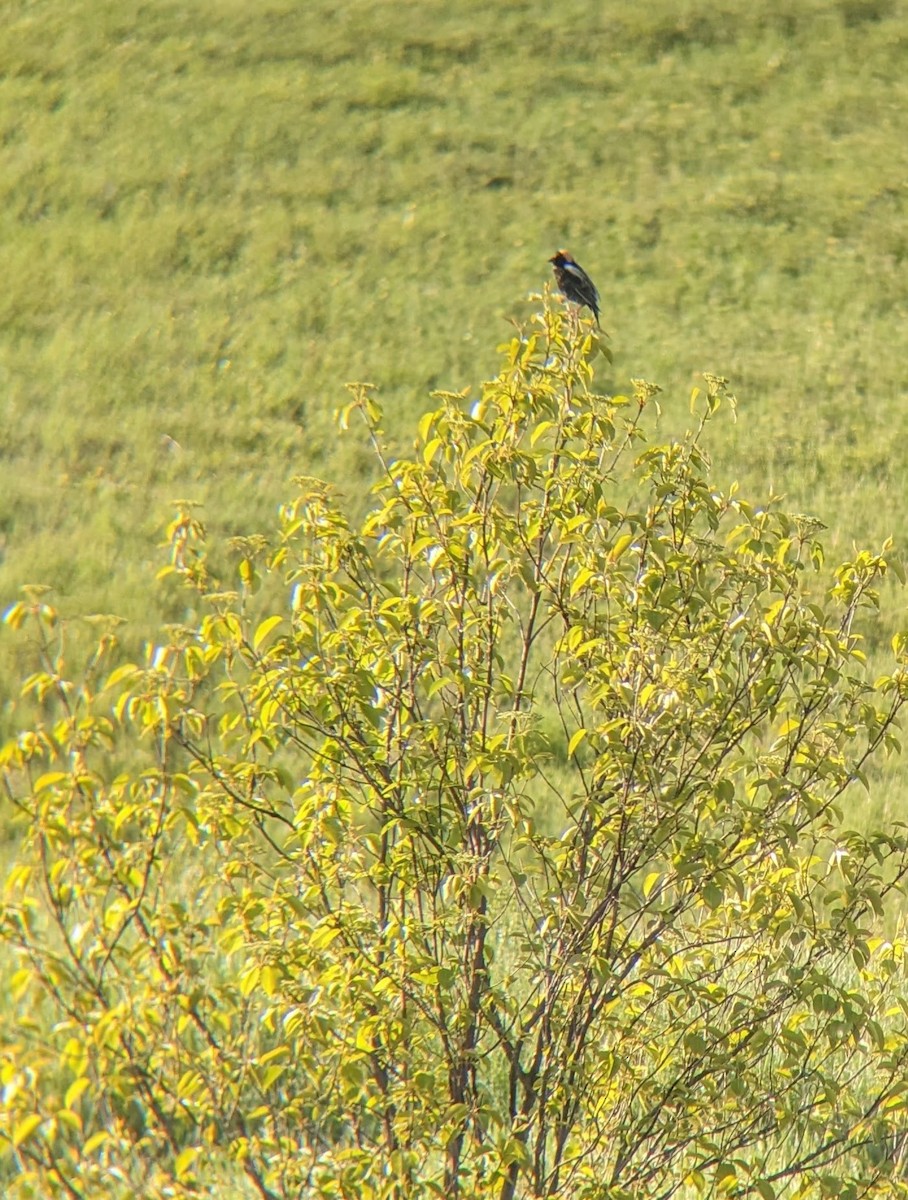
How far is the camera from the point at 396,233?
71.9 feet

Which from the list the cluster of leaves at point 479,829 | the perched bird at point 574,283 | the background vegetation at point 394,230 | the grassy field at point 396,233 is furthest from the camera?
the background vegetation at point 394,230

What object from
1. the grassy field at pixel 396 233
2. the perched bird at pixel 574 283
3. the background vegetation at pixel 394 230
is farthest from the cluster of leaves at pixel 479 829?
the background vegetation at pixel 394 230

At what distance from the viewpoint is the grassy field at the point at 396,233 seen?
16.7 meters

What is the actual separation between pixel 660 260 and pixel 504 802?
17923 mm

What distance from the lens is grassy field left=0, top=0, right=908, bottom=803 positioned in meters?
16.7

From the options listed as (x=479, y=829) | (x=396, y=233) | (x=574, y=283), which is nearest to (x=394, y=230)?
(x=396, y=233)

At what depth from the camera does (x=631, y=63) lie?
85.3 ft

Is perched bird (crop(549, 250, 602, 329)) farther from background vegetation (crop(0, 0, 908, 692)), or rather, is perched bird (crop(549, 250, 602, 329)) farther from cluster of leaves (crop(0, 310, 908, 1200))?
background vegetation (crop(0, 0, 908, 692))

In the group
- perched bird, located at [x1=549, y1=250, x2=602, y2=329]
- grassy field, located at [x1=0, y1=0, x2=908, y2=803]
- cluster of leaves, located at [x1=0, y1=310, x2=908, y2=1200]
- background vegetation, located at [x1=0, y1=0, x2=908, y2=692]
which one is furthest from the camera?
background vegetation, located at [x1=0, y1=0, x2=908, y2=692]

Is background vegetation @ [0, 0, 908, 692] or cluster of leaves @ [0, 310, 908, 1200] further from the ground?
cluster of leaves @ [0, 310, 908, 1200]

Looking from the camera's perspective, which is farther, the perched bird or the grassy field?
the grassy field

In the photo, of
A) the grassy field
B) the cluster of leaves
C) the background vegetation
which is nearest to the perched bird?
the cluster of leaves

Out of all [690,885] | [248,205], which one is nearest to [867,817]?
[690,885]

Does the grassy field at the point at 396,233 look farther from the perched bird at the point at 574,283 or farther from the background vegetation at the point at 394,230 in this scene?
the perched bird at the point at 574,283
